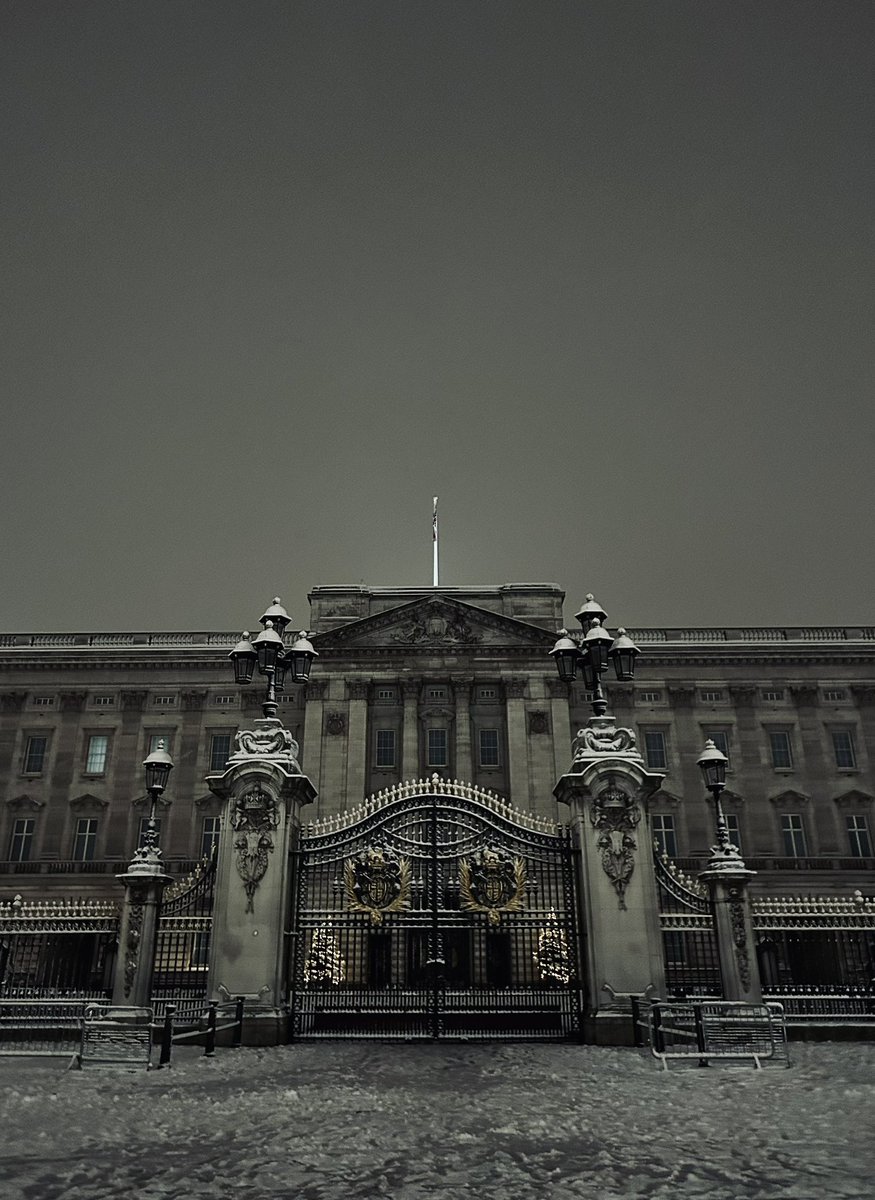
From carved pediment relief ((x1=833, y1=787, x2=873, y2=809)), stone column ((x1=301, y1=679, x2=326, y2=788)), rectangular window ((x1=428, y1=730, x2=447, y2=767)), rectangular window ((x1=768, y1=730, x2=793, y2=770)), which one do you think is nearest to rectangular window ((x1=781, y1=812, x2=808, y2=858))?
carved pediment relief ((x1=833, y1=787, x2=873, y2=809))

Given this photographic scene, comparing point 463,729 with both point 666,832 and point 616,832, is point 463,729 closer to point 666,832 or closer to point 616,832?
point 666,832

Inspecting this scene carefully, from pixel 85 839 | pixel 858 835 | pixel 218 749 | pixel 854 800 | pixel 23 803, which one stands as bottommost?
pixel 858 835

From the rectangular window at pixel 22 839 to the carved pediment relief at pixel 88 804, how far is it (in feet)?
8.28

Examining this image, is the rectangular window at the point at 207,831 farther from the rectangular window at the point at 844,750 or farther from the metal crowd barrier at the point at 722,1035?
the metal crowd barrier at the point at 722,1035

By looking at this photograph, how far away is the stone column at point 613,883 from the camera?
652 inches

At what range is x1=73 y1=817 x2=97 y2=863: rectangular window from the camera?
5106 centimetres

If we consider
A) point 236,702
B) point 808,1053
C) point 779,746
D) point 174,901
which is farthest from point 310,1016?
point 779,746

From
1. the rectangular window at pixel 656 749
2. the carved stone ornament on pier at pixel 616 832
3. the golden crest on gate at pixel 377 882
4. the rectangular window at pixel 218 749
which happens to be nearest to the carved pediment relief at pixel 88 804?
the rectangular window at pixel 218 749

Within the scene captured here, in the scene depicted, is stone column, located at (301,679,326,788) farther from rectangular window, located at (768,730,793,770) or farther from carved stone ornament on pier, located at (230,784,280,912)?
carved stone ornament on pier, located at (230,784,280,912)

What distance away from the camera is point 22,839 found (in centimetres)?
5166

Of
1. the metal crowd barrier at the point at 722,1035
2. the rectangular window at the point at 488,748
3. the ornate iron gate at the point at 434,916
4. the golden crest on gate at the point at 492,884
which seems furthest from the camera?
the rectangular window at the point at 488,748

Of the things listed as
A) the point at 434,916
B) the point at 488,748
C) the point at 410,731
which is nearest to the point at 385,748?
the point at 410,731

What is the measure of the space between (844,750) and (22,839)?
47933mm

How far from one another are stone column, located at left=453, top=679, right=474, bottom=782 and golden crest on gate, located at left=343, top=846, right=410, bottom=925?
31805mm
